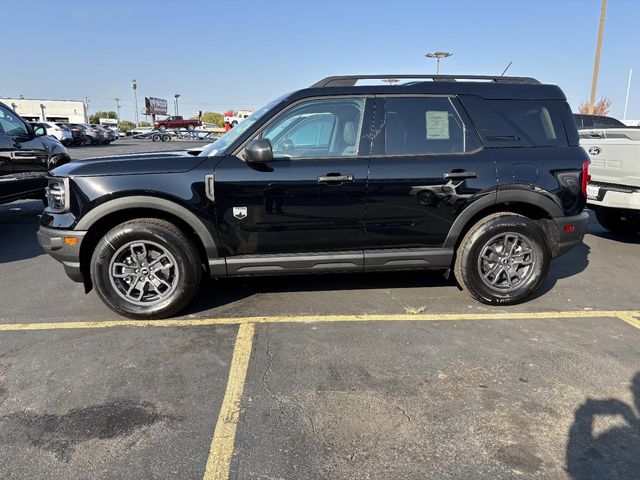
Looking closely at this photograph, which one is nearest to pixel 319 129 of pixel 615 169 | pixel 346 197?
pixel 346 197

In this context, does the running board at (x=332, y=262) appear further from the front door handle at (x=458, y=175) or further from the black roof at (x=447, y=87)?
the black roof at (x=447, y=87)

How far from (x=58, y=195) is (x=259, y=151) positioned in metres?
1.73

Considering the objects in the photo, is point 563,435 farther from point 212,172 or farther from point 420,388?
point 212,172

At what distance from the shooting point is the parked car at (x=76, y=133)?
3106cm

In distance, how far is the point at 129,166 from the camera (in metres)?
3.83

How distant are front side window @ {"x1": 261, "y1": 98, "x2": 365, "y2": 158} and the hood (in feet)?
2.31

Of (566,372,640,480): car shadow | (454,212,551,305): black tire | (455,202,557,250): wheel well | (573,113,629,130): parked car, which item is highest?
(573,113,629,130): parked car

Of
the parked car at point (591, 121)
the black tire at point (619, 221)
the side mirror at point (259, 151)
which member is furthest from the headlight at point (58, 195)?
the parked car at point (591, 121)

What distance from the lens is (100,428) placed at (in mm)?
2586

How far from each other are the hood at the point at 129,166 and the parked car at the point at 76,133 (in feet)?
102

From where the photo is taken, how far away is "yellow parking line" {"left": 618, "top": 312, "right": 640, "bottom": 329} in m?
3.96

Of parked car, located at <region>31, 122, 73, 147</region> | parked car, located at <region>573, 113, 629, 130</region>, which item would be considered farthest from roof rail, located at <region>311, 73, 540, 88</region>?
parked car, located at <region>31, 122, 73, 147</region>

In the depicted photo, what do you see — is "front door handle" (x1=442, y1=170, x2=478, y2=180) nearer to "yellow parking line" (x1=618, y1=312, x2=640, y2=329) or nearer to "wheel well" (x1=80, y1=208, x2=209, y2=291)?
"yellow parking line" (x1=618, y1=312, x2=640, y2=329)

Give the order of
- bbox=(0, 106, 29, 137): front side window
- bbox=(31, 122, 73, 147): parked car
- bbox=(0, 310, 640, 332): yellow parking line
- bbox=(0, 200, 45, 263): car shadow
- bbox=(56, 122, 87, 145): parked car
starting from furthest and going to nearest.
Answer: bbox=(56, 122, 87, 145): parked car
bbox=(31, 122, 73, 147): parked car
bbox=(0, 106, 29, 137): front side window
bbox=(0, 200, 45, 263): car shadow
bbox=(0, 310, 640, 332): yellow parking line
